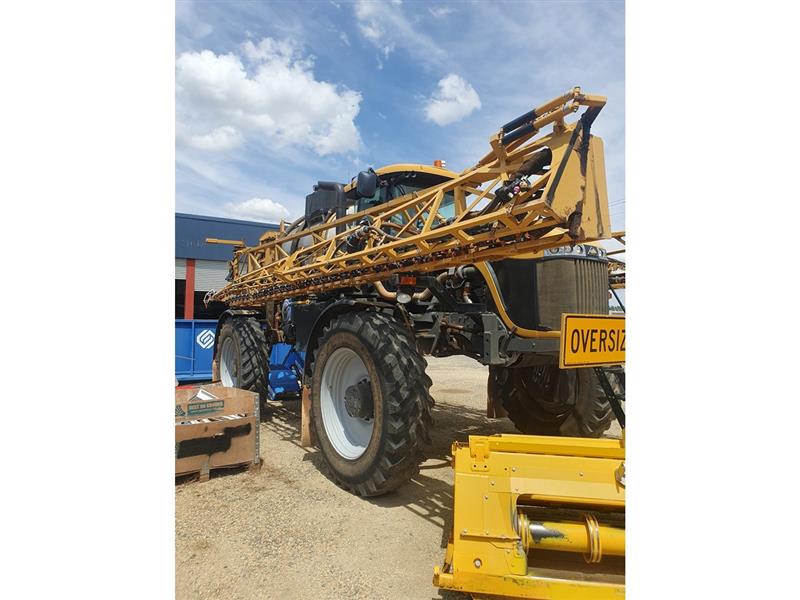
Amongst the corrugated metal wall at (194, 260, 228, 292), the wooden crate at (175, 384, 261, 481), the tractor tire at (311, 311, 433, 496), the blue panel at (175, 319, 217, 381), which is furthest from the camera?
the corrugated metal wall at (194, 260, 228, 292)

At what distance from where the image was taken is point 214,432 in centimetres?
443

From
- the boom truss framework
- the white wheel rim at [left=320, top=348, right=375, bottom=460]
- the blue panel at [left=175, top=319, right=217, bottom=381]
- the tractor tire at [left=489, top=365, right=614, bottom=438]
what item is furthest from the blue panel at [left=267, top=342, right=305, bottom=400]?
the blue panel at [left=175, top=319, right=217, bottom=381]

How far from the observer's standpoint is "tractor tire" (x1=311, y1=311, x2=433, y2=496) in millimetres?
3611

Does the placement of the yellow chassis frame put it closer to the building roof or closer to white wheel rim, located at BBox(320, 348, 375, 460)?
white wheel rim, located at BBox(320, 348, 375, 460)

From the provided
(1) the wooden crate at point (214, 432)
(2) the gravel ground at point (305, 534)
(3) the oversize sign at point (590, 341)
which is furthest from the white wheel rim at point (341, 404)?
(3) the oversize sign at point (590, 341)

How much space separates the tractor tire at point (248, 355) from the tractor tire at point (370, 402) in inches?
103

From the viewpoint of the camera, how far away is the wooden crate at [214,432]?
4262 millimetres

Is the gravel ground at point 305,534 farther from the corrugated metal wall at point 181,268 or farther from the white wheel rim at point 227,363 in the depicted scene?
the corrugated metal wall at point 181,268

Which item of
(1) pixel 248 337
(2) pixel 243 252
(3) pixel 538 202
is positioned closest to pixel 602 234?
(3) pixel 538 202

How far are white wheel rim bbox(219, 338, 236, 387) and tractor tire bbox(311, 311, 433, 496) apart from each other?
11.8ft

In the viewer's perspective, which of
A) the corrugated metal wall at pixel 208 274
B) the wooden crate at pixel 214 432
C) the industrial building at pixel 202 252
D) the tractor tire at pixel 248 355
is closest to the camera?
the wooden crate at pixel 214 432

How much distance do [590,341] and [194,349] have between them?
→ 10.2 m

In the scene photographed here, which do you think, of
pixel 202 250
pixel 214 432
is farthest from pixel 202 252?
pixel 214 432

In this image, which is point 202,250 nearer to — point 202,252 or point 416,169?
point 202,252
